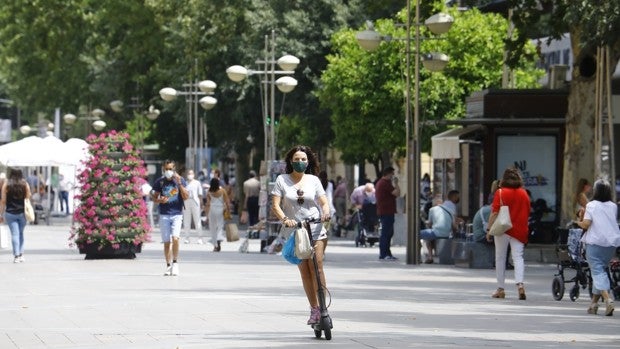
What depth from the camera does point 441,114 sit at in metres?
54.3

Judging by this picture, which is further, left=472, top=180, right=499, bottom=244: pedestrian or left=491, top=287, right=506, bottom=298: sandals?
left=472, top=180, right=499, bottom=244: pedestrian

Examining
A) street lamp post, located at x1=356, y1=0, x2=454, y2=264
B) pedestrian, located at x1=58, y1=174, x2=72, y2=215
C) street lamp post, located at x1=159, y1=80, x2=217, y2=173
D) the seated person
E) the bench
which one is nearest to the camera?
the bench

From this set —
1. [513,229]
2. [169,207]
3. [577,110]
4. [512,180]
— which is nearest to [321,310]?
[513,229]

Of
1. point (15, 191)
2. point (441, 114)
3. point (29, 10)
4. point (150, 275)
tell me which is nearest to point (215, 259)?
point (15, 191)

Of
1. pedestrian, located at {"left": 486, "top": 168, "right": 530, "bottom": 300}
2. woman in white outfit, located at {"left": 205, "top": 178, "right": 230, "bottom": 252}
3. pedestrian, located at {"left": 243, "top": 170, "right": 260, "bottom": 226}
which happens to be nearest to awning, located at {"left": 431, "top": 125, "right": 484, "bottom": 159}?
woman in white outfit, located at {"left": 205, "top": 178, "right": 230, "bottom": 252}

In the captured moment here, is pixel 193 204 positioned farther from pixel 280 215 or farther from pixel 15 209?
pixel 280 215

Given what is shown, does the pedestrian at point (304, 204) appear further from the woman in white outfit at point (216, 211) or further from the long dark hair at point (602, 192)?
the woman in white outfit at point (216, 211)

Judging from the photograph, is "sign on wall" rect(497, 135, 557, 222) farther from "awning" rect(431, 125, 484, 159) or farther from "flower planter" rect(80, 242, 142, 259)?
"flower planter" rect(80, 242, 142, 259)

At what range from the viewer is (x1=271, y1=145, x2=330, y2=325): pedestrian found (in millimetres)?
16875

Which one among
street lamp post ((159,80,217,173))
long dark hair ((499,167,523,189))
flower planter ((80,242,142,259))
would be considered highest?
street lamp post ((159,80,217,173))

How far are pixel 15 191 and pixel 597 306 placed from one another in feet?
47.1

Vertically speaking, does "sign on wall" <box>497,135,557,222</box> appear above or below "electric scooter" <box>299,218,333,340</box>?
above

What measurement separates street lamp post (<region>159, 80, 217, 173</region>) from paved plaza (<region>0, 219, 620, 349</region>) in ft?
72.4

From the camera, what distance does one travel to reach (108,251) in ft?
109
